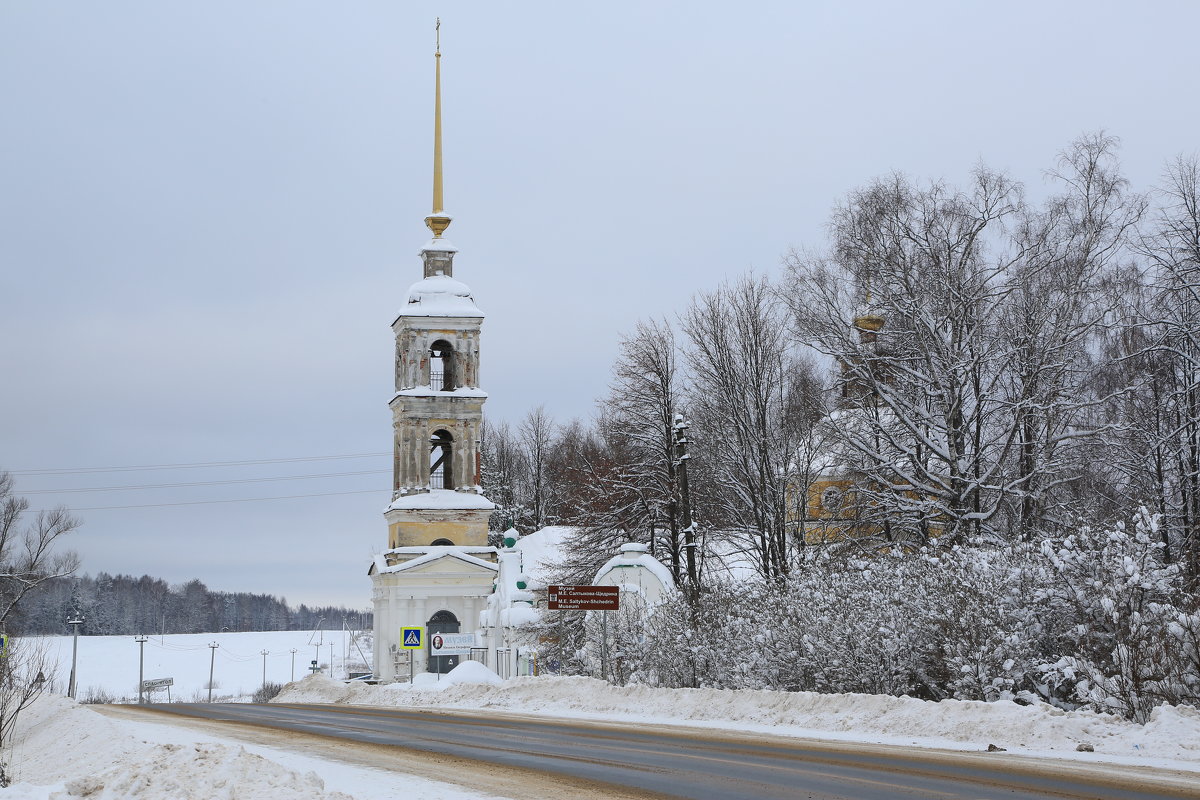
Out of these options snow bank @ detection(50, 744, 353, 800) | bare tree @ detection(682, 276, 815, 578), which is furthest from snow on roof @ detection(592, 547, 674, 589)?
snow bank @ detection(50, 744, 353, 800)

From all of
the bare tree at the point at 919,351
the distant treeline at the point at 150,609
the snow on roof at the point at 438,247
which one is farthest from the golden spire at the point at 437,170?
the distant treeline at the point at 150,609

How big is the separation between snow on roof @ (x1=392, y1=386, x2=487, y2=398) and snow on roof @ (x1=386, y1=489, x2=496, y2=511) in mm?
4510

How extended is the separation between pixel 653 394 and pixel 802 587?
1887cm

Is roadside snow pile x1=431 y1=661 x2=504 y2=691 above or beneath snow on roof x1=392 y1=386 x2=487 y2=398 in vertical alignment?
beneath

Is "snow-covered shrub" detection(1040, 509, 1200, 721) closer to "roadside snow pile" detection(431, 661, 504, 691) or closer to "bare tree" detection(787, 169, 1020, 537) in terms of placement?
"bare tree" detection(787, 169, 1020, 537)

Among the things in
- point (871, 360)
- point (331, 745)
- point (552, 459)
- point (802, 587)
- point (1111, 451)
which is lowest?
point (331, 745)

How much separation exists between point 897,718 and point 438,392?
1704 inches

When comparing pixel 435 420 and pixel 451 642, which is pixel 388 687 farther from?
pixel 435 420

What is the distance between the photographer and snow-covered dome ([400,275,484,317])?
6012 centimetres

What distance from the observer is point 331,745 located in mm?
19344

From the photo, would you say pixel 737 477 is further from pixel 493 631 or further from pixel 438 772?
pixel 438 772

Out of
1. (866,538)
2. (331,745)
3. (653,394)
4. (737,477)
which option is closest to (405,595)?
(653,394)

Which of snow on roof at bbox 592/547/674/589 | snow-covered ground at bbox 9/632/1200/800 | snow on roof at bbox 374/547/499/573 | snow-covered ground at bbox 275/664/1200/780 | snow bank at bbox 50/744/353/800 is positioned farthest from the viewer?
snow on roof at bbox 374/547/499/573

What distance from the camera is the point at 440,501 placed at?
196 feet
